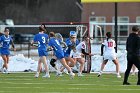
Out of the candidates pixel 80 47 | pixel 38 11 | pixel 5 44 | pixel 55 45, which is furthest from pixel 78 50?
pixel 38 11

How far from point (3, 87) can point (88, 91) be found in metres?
2.81

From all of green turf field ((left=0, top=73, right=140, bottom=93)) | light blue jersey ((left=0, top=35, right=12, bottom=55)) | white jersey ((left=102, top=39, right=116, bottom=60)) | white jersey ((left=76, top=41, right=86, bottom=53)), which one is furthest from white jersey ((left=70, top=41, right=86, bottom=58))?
green turf field ((left=0, top=73, right=140, bottom=93))

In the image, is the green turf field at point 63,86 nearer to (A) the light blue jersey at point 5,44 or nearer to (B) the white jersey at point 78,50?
(B) the white jersey at point 78,50

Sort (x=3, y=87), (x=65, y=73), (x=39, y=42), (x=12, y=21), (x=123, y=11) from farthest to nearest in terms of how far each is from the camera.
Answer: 1. (x=12, y=21)
2. (x=123, y=11)
3. (x=65, y=73)
4. (x=39, y=42)
5. (x=3, y=87)

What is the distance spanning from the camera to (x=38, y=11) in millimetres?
75812

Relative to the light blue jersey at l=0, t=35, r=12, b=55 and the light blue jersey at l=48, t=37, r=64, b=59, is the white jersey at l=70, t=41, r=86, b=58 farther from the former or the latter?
the light blue jersey at l=0, t=35, r=12, b=55

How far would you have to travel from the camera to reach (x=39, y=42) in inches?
944

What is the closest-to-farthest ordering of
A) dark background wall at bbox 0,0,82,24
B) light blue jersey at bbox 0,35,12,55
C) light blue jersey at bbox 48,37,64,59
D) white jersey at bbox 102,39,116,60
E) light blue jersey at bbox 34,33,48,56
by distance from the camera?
light blue jersey at bbox 48,37,64,59 < light blue jersey at bbox 34,33,48,56 < white jersey at bbox 102,39,116,60 < light blue jersey at bbox 0,35,12,55 < dark background wall at bbox 0,0,82,24

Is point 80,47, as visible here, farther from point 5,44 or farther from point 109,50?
point 5,44

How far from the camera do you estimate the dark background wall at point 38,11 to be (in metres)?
72.8

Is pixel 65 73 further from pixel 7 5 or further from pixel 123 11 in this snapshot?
pixel 7 5

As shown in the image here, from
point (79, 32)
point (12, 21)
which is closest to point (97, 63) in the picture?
point (79, 32)

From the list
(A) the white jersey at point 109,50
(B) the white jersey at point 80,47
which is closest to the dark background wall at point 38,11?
(B) the white jersey at point 80,47

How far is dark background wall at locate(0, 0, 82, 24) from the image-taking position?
239 ft
